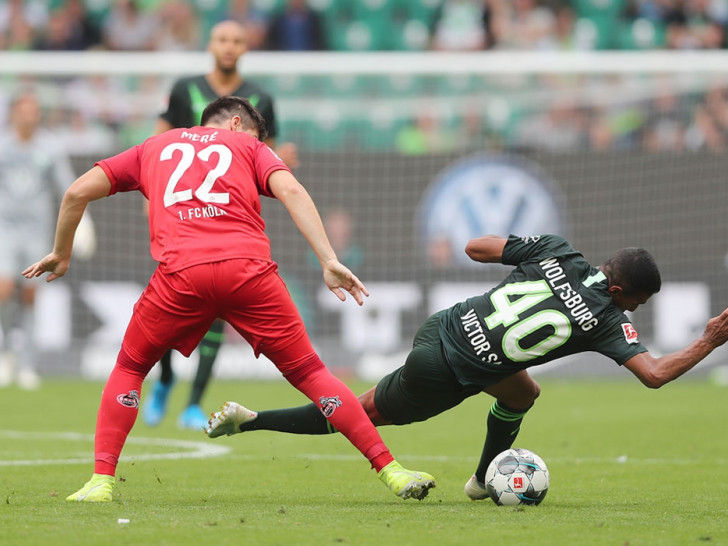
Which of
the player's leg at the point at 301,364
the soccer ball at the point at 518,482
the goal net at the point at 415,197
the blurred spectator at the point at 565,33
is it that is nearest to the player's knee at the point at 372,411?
the player's leg at the point at 301,364

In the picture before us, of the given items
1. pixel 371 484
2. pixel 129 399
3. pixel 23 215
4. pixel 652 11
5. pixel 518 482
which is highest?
pixel 652 11

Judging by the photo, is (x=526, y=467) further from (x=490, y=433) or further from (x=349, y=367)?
(x=349, y=367)

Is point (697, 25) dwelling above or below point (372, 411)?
above

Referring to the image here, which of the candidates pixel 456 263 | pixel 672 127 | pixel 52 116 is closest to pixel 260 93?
pixel 456 263

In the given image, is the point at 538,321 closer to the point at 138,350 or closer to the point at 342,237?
the point at 138,350

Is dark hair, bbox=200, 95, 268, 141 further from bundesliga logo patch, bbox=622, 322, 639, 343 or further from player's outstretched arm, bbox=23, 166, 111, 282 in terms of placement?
bundesliga logo patch, bbox=622, 322, 639, 343

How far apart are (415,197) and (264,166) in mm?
8952

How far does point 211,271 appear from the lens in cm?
534

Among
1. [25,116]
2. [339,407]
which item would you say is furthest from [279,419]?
[25,116]

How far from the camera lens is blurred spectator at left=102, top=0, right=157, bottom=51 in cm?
1784

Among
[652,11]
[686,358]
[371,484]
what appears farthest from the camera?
[652,11]

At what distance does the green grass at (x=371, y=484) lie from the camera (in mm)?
4543

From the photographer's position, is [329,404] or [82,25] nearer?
[329,404]

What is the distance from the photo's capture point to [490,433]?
19.9 ft
